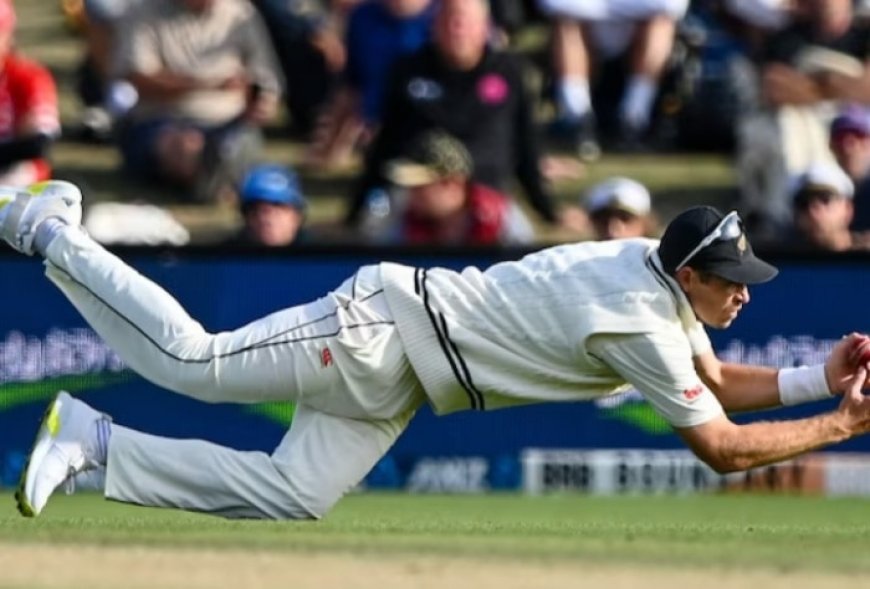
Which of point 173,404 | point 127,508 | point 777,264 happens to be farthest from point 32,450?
point 777,264

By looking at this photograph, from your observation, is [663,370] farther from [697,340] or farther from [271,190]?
[271,190]

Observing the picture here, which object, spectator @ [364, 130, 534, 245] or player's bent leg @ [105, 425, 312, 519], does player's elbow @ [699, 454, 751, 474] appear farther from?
spectator @ [364, 130, 534, 245]

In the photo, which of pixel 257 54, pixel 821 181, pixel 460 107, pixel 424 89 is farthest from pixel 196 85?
pixel 821 181

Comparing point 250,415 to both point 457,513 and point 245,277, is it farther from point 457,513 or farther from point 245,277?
point 457,513

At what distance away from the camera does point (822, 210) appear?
12570mm

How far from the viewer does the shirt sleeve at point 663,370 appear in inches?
288

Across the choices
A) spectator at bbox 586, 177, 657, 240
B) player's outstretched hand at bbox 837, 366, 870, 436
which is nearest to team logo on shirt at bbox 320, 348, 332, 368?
player's outstretched hand at bbox 837, 366, 870, 436

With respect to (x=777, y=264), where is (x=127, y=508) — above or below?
below

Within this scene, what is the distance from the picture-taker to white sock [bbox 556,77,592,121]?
1474 cm

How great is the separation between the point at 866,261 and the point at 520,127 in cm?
289

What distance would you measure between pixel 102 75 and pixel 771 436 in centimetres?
862

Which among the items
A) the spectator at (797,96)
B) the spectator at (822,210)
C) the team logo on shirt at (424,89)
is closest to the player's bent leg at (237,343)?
the spectator at (822,210)

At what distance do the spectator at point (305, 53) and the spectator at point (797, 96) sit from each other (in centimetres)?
288

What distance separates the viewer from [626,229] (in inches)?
482
